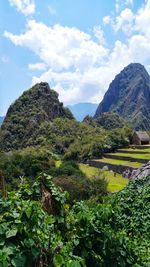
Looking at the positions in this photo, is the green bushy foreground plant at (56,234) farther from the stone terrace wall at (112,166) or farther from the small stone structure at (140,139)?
the small stone structure at (140,139)

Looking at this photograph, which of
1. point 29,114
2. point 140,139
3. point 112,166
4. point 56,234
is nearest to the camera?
point 56,234

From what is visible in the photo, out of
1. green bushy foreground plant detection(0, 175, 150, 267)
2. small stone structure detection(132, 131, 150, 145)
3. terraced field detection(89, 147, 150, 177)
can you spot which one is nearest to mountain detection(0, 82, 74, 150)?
small stone structure detection(132, 131, 150, 145)

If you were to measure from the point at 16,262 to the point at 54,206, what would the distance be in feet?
5.76

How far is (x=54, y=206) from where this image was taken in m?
5.80

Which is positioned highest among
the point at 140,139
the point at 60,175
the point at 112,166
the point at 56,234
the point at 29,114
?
the point at 29,114

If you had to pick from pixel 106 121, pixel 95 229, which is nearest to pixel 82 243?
pixel 95 229

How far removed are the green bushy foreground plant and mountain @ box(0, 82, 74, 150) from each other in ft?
282

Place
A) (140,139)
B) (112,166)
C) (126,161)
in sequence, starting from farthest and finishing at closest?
(140,139) → (112,166) → (126,161)

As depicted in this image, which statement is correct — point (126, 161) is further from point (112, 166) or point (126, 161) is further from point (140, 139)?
point (140, 139)

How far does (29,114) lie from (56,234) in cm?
9747

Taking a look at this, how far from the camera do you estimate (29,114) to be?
335ft

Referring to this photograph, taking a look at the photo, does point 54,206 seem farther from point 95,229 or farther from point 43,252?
point 43,252

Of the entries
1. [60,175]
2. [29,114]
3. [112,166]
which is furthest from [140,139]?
[29,114]

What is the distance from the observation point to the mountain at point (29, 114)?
96.7 meters
